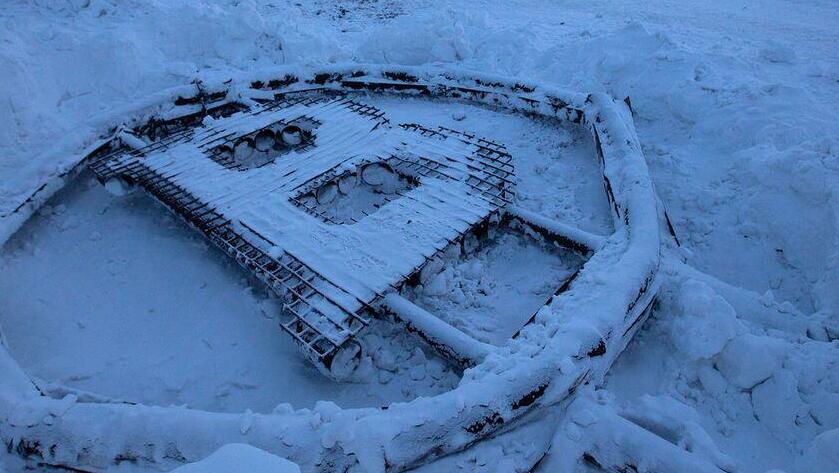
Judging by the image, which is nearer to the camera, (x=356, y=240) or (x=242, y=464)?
(x=242, y=464)

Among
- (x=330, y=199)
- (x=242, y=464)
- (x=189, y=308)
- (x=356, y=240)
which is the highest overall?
(x=242, y=464)

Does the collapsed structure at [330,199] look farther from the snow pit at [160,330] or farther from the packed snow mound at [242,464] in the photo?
the packed snow mound at [242,464]


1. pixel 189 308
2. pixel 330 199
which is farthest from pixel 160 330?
pixel 330 199

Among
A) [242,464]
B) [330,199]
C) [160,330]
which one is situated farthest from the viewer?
[330,199]

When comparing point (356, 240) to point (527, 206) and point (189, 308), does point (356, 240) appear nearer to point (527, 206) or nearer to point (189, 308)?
point (189, 308)

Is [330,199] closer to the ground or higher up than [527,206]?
higher up

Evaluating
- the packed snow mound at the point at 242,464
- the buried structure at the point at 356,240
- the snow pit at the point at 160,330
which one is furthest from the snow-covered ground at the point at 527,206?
the packed snow mound at the point at 242,464

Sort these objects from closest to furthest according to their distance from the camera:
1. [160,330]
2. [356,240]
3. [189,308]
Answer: [160,330] → [189,308] → [356,240]

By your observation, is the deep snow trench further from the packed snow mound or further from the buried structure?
the packed snow mound
